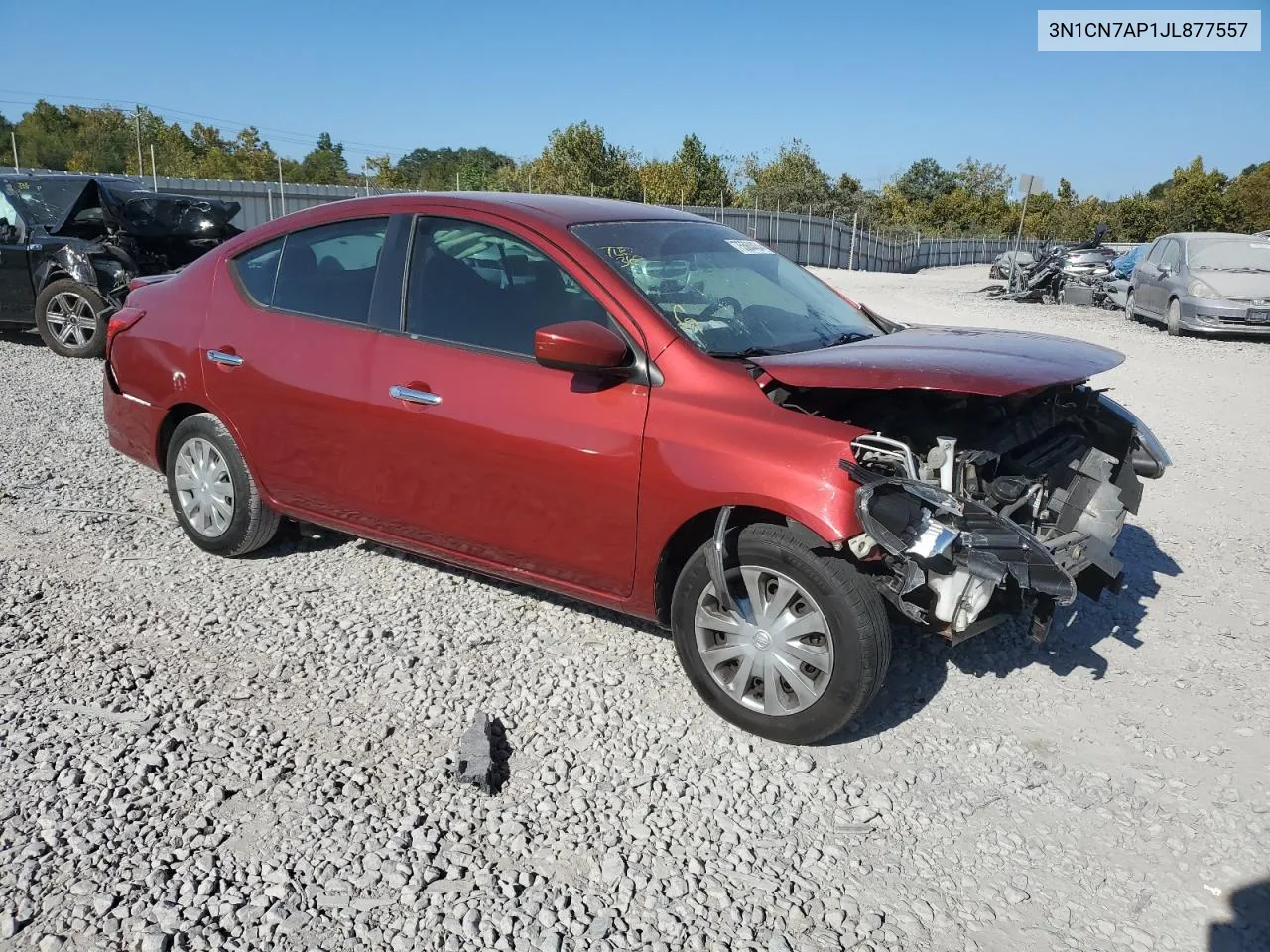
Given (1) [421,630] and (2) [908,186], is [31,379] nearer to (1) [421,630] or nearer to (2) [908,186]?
(1) [421,630]

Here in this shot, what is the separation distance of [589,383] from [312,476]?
5.17 ft

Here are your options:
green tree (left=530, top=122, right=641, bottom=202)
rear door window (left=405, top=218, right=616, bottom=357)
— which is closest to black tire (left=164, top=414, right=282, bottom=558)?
rear door window (left=405, top=218, right=616, bottom=357)

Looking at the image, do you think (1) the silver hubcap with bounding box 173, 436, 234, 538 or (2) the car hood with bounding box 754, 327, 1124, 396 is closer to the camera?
(2) the car hood with bounding box 754, 327, 1124, 396

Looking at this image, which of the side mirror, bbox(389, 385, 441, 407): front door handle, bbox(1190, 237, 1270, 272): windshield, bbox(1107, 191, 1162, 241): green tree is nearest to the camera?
the side mirror

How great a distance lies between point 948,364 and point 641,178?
50.3 metres

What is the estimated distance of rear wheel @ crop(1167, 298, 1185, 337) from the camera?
16281 millimetres

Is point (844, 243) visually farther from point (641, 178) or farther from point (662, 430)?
point (662, 430)

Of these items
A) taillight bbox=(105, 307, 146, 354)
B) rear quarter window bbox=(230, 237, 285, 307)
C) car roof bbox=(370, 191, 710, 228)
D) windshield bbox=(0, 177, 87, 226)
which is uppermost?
windshield bbox=(0, 177, 87, 226)

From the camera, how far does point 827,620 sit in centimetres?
336

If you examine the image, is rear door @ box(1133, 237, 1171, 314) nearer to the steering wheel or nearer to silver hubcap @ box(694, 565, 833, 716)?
the steering wheel

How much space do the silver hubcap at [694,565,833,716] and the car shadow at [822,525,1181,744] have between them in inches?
12.1

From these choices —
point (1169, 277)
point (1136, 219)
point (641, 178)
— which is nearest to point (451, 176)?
point (641, 178)

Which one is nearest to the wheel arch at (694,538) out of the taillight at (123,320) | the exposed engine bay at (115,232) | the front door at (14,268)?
the taillight at (123,320)

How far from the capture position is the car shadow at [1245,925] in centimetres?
269
